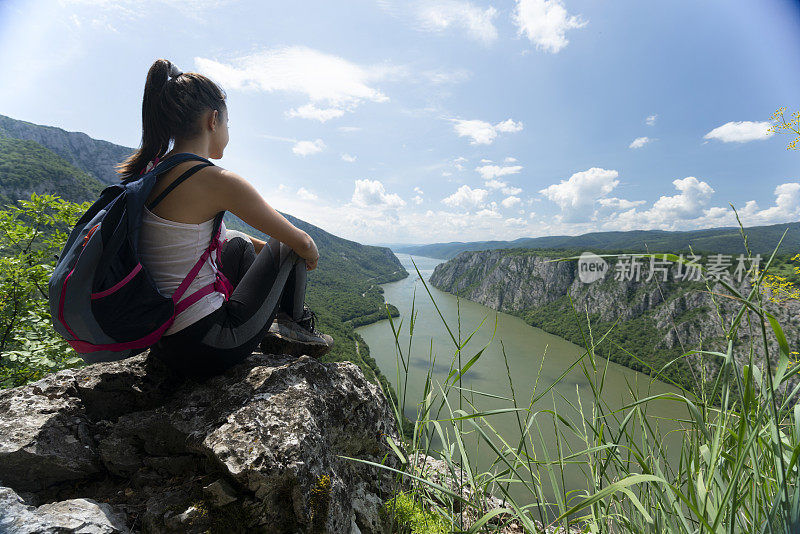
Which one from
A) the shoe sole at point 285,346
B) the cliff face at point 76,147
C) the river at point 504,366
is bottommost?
A: the river at point 504,366

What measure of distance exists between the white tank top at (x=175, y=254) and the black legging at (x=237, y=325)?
35mm

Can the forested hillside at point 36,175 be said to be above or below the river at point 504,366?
above

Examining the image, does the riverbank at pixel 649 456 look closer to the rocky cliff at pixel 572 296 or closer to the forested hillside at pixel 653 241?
the rocky cliff at pixel 572 296

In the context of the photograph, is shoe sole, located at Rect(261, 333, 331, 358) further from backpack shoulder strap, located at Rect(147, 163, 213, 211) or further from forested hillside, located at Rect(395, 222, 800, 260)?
forested hillside, located at Rect(395, 222, 800, 260)

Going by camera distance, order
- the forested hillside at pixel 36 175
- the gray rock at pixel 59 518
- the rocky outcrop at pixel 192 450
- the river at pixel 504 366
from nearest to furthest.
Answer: the gray rock at pixel 59 518, the rocky outcrop at pixel 192 450, the river at pixel 504 366, the forested hillside at pixel 36 175

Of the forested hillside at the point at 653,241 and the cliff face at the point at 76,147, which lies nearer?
→ the forested hillside at the point at 653,241

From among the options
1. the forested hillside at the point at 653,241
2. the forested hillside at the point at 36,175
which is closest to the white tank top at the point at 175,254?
the forested hillside at the point at 653,241

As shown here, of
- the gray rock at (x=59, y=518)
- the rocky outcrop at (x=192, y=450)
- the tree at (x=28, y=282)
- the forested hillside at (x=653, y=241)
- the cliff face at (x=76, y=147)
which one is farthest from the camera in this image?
the cliff face at (x=76, y=147)

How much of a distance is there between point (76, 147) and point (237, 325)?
10340cm

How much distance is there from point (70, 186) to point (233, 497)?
65.3 metres

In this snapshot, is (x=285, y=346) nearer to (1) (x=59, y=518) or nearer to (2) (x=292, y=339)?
(2) (x=292, y=339)

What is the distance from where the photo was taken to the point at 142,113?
1176mm

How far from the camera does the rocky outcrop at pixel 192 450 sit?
2.68 feet

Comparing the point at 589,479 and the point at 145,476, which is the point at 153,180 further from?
the point at 589,479
